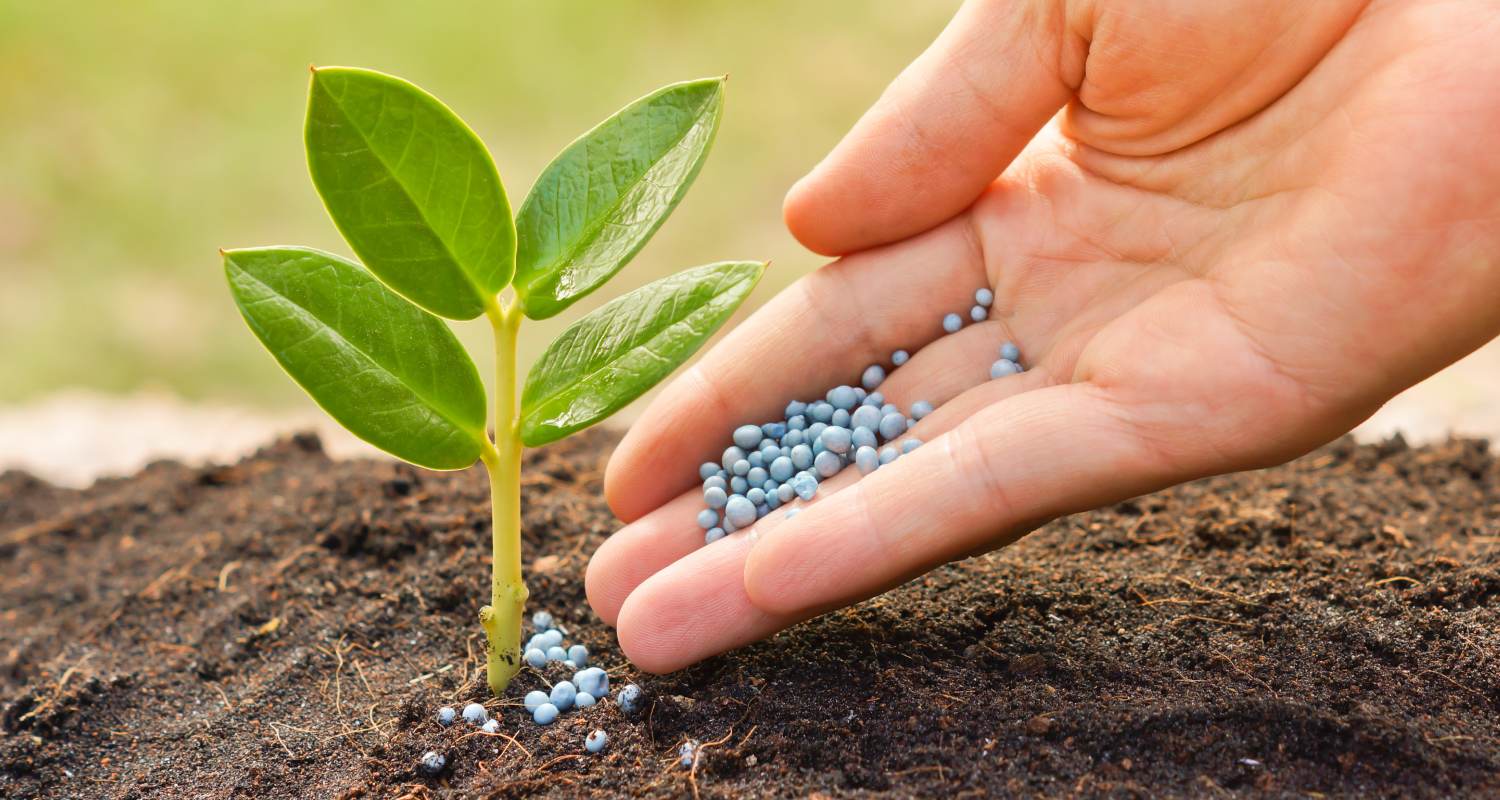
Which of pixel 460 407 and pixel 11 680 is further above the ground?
pixel 460 407

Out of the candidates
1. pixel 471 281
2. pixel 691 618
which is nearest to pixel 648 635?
pixel 691 618

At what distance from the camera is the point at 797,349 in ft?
5.35

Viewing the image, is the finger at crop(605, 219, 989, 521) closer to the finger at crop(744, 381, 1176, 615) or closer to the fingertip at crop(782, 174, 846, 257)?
the fingertip at crop(782, 174, 846, 257)

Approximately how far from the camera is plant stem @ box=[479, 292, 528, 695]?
137 centimetres

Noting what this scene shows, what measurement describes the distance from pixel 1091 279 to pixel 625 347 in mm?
688

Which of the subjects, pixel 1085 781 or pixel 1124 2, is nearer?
pixel 1085 781

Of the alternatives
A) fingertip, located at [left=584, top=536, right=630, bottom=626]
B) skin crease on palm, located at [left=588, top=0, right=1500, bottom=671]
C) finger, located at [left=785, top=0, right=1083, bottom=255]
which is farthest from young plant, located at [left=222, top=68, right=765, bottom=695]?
finger, located at [left=785, top=0, right=1083, bottom=255]

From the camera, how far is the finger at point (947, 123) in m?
1.58

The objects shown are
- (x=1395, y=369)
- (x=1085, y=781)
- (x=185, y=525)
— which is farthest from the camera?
(x=185, y=525)

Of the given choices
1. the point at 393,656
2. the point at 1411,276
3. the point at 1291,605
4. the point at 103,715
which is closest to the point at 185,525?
the point at 103,715

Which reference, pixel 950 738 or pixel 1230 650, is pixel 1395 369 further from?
pixel 950 738

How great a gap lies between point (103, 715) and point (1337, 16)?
181 cm

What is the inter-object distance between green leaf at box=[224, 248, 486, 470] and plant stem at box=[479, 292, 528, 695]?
0.03 m

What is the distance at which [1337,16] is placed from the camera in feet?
4.68
